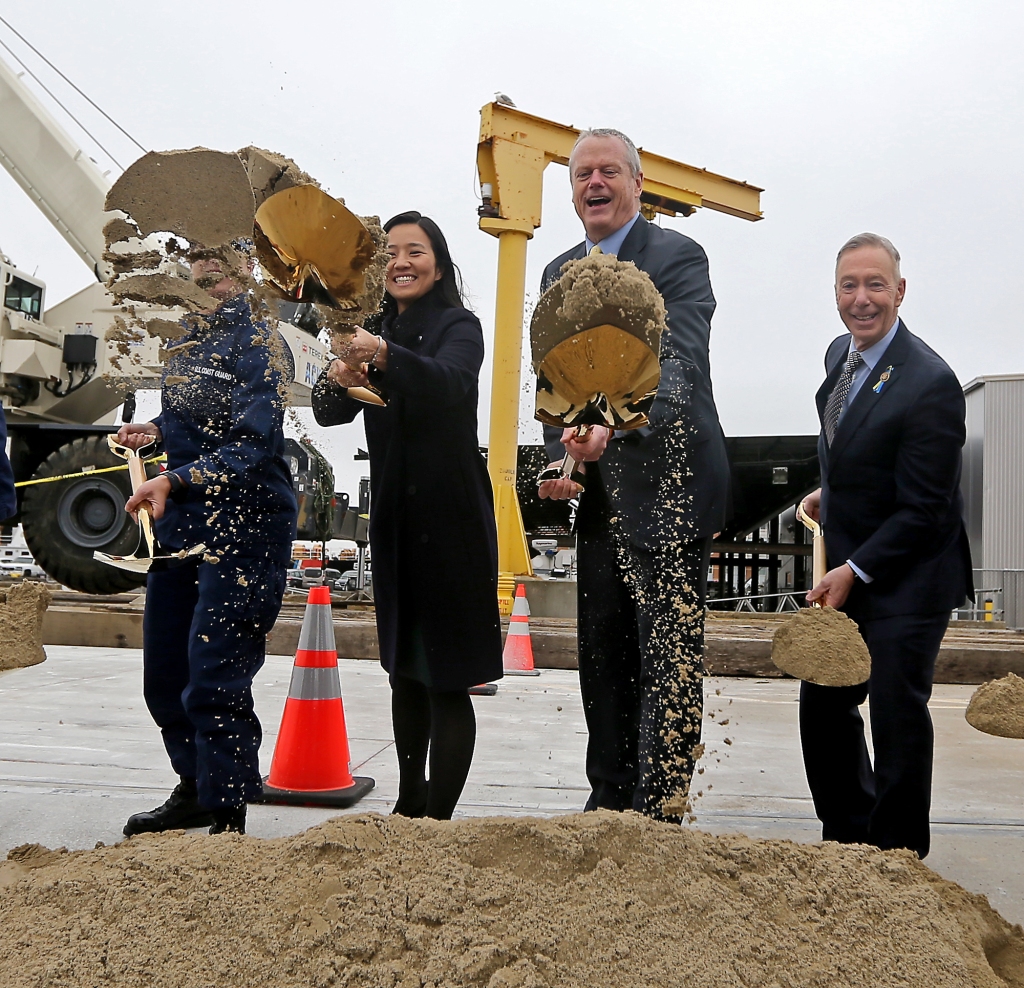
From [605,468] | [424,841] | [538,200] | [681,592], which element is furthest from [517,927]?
[538,200]

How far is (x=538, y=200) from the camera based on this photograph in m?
5.16

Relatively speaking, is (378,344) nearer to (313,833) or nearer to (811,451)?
(313,833)

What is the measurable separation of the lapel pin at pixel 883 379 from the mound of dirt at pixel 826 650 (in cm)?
53

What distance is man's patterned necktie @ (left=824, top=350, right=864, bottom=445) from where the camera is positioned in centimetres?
230

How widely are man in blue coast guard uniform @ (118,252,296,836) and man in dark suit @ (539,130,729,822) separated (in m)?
0.73

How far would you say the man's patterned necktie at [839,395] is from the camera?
2299 millimetres

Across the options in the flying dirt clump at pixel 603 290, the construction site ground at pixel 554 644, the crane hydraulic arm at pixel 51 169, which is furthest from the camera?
the crane hydraulic arm at pixel 51 169

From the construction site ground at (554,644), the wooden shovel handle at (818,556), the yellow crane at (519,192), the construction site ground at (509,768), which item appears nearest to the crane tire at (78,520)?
the construction site ground at (554,644)

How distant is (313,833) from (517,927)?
443 mm

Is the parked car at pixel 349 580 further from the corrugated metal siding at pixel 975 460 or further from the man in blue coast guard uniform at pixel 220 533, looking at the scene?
the man in blue coast guard uniform at pixel 220 533

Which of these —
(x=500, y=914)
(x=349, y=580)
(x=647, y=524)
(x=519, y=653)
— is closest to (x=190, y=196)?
(x=647, y=524)

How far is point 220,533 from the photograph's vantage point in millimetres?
2318

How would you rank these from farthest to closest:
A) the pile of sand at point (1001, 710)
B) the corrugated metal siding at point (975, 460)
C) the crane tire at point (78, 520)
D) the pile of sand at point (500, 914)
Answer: the corrugated metal siding at point (975, 460)
the crane tire at point (78, 520)
the pile of sand at point (1001, 710)
the pile of sand at point (500, 914)

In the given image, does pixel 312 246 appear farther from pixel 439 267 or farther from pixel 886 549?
pixel 886 549
